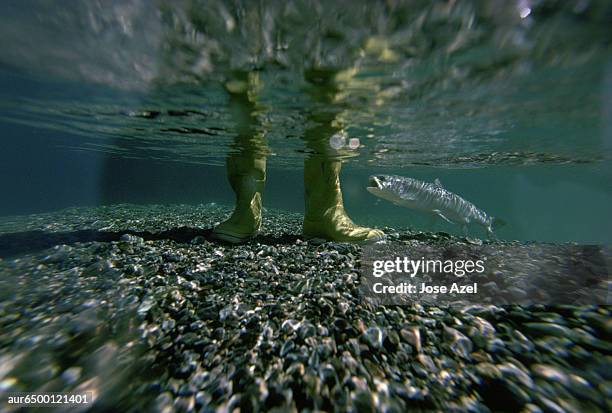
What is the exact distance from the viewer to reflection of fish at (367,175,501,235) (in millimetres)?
7160

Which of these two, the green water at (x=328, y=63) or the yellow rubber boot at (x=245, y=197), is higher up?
the green water at (x=328, y=63)

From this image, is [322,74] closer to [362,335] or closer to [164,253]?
[164,253]

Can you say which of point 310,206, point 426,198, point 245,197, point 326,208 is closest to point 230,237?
point 245,197

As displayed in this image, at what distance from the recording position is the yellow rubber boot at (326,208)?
6.49m

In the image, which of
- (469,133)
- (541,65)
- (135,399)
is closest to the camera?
(135,399)

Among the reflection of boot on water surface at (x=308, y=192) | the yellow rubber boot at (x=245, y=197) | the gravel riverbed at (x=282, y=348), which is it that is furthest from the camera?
the yellow rubber boot at (x=245, y=197)

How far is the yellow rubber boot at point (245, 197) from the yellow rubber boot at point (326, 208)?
4.19ft

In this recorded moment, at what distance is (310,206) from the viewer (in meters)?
6.91

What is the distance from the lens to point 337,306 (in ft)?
9.61

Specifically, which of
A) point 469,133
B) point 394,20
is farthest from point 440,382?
point 469,133

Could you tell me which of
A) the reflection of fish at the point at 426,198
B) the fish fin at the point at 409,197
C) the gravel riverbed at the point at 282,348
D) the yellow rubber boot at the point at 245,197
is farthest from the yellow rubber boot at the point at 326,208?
the gravel riverbed at the point at 282,348

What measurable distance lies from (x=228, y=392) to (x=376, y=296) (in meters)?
1.93

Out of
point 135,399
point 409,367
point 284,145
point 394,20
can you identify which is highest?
point 394,20

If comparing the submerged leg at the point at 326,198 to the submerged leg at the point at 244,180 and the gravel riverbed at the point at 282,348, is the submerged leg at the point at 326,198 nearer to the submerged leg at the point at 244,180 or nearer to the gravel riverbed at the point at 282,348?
the submerged leg at the point at 244,180
